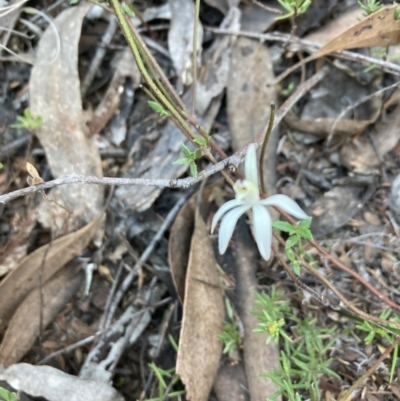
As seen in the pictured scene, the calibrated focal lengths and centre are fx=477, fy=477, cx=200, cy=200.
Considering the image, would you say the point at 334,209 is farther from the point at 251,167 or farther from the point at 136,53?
the point at 136,53

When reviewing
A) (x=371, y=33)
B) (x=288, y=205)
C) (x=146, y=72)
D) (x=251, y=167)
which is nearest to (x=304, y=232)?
(x=288, y=205)

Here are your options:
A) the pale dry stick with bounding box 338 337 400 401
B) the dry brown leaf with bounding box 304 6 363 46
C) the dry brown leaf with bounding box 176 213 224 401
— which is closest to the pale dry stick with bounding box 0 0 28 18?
the dry brown leaf with bounding box 176 213 224 401

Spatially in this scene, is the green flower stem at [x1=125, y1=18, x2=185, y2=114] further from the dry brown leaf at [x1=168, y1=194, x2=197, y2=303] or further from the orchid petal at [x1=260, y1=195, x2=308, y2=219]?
the orchid petal at [x1=260, y1=195, x2=308, y2=219]

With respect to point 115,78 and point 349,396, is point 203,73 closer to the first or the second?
point 115,78

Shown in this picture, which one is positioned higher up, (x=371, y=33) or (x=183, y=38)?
(x=183, y=38)

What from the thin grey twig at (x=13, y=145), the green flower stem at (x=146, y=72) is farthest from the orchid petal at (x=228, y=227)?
the thin grey twig at (x=13, y=145)

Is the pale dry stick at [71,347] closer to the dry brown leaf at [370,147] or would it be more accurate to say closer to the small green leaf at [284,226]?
the small green leaf at [284,226]

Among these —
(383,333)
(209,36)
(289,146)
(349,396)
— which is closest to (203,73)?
(209,36)
